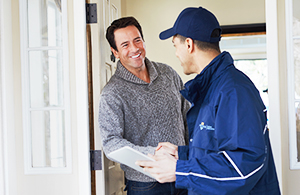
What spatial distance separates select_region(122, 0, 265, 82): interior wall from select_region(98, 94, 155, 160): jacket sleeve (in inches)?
86.5

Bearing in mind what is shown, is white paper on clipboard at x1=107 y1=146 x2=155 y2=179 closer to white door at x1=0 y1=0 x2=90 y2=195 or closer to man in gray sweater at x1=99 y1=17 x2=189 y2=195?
man in gray sweater at x1=99 y1=17 x2=189 y2=195

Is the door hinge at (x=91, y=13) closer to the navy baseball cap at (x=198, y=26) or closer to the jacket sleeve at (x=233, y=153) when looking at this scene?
the navy baseball cap at (x=198, y=26)

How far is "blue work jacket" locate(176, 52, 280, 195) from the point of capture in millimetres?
1213

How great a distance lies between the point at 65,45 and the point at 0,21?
0.38 metres

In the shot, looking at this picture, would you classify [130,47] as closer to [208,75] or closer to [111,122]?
[111,122]

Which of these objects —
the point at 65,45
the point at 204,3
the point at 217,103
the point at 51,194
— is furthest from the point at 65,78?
the point at 204,3

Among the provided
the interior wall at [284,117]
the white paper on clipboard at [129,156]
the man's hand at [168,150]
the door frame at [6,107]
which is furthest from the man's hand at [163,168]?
the door frame at [6,107]

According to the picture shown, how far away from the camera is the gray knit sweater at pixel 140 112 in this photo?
6.84ft

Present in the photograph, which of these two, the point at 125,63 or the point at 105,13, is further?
the point at 105,13

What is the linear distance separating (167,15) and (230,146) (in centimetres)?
321

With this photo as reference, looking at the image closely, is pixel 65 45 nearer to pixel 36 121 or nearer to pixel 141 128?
pixel 36 121

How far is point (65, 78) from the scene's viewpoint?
204cm

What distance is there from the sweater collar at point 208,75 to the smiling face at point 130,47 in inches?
33.2

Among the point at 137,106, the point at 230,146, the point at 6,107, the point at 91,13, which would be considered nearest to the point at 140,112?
the point at 137,106
